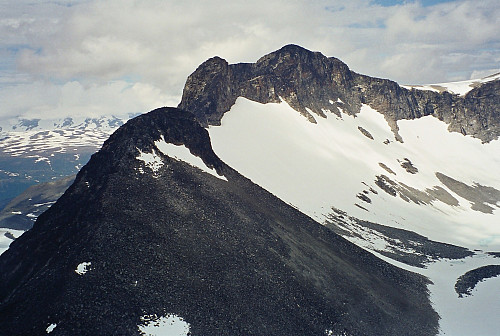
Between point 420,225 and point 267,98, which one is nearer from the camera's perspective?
point 420,225

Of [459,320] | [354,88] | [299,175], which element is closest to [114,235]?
[459,320]

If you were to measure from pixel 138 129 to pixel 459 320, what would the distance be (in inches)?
1768

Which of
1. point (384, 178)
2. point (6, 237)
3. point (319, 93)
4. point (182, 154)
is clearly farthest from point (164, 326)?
point (6, 237)

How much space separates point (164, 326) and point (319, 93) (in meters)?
132

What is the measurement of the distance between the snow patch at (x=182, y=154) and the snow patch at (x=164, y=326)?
79.6 ft

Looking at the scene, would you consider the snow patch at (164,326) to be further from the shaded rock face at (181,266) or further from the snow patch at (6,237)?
the snow patch at (6,237)

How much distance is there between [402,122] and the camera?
168750 millimetres

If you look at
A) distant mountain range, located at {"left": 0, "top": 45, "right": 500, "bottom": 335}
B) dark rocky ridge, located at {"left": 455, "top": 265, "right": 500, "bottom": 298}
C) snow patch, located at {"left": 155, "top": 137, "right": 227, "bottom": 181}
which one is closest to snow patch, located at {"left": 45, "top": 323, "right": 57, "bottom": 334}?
distant mountain range, located at {"left": 0, "top": 45, "right": 500, "bottom": 335}

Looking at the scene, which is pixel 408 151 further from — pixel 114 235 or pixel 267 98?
pixel 114 235

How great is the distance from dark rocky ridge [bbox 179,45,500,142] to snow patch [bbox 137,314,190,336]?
63.0 meters

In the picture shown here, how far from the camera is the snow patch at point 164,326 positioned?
971 inches

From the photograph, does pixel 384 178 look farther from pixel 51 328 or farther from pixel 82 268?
pixel 51 328

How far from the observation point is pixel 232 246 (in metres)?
37.0

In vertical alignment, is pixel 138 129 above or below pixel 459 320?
above
